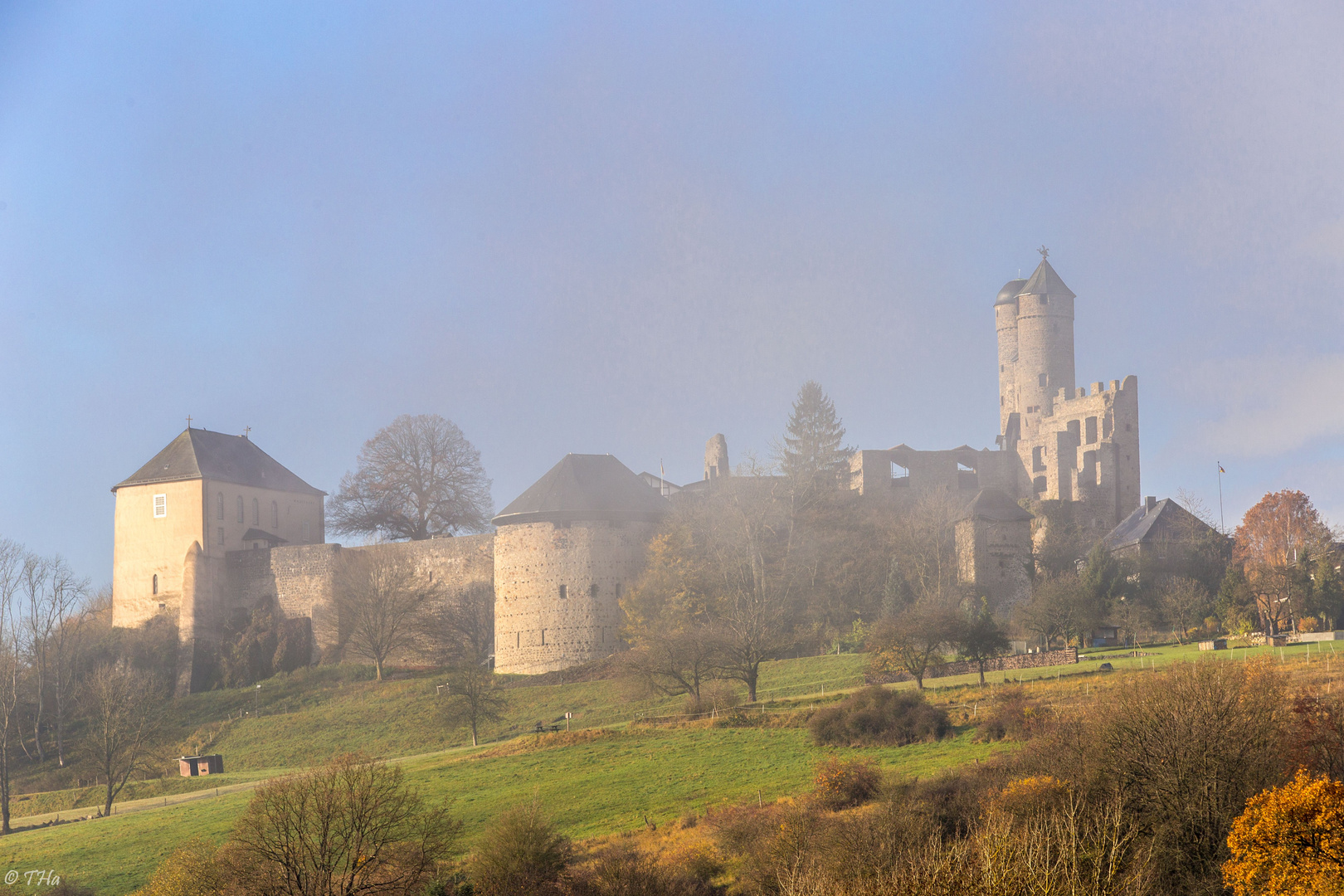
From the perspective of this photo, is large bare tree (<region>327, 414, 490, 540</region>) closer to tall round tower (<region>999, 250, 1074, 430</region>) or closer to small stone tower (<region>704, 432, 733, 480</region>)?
small stone tower (<region>704, 432, 733, 480</region>)

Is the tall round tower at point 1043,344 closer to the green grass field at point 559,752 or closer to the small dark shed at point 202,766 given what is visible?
the green grass field at point 559,752

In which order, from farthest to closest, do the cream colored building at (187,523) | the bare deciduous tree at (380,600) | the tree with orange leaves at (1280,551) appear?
the cream colored building at (187,523)
the bare deciduous tree at (380,600)
the tree with orange leaves at (1280,551)

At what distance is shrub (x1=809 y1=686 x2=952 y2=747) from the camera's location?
1011 inches

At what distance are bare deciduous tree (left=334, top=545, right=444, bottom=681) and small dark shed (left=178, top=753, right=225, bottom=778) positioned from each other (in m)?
7.47

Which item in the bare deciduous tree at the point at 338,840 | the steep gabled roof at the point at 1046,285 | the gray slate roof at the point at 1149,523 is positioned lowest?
the bare deciduous tree at the point at 338,840

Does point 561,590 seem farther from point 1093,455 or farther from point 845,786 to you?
point 1093,455

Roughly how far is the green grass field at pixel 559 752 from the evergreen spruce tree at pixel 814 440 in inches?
541

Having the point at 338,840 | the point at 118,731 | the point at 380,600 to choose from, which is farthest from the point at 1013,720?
the point at 380,600

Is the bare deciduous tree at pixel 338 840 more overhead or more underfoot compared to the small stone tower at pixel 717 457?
more underfoot

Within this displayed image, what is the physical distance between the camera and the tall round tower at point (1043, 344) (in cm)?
5891

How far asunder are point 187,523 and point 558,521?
53.2ft

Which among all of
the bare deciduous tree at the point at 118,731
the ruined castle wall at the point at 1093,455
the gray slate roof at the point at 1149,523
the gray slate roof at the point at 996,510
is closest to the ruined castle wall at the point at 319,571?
the bare deciduous tree at the point at 118,731

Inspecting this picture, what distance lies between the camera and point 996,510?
45562 mm

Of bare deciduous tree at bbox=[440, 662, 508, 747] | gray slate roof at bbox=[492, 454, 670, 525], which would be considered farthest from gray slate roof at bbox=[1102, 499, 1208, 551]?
bare deciduous tree at bbox=[440, 662, 508, 747]
